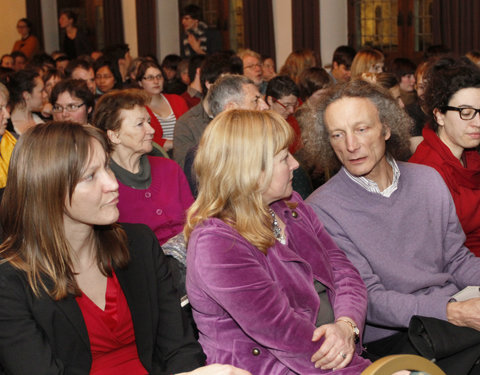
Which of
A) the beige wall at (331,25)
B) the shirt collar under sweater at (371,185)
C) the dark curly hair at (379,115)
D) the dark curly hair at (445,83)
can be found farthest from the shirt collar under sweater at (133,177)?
the beige wall at (331,25)

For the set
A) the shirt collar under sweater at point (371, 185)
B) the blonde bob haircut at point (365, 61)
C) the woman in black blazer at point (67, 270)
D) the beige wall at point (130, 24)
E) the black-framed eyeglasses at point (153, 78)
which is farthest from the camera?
the beige wall at point (130, 24)

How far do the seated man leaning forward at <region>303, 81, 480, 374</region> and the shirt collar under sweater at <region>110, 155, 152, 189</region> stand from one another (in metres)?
1.06

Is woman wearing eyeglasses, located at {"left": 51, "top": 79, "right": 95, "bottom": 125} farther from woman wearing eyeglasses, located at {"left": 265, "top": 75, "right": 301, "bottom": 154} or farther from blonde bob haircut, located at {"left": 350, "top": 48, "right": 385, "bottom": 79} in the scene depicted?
blonde bob haircut, located at {"left": 350, "top": 48, "right": 385, "bottom": 79}

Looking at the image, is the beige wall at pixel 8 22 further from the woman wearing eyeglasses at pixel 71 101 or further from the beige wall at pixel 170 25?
the woman wearing eyeglasses at pixel 71 101

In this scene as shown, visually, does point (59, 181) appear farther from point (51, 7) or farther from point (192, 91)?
point (51, 7)

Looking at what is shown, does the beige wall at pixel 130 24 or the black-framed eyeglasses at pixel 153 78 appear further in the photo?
the beige wall at pixel 130 24

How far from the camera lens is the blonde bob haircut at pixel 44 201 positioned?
1.76 m

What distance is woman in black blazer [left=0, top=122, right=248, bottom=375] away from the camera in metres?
1.73

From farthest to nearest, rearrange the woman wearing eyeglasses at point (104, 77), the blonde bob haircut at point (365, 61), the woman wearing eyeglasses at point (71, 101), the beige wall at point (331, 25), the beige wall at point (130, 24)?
1. the beige wall at point (130, 24)
2. the beige wall at point (331, 25)
3. the woman wearing eyeglasses at point (104, 77)
4. the blonde bob haircut at point (365, 61)
5. the woman wearing eyeglasses at point (71, 101)

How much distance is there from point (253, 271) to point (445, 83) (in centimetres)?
148

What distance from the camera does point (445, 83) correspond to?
2822 millimetres

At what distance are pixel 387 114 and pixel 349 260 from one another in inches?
25.1

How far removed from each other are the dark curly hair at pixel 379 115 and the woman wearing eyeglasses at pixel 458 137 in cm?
19

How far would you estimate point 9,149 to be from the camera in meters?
3.89
